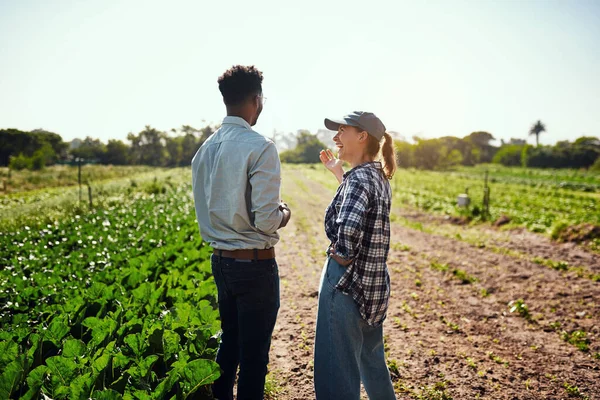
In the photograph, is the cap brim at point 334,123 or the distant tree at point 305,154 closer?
the cap brim at point 334,123

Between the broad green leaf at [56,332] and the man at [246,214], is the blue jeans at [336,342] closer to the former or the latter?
the man at [246,214]

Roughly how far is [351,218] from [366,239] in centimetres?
21

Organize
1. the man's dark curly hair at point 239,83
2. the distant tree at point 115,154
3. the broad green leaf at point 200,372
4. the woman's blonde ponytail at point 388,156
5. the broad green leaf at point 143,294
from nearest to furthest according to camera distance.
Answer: the broad green leaf at point 200,372, the man's dark curly hair at point 239,83, the woman's blonde ponytail at point 388,156, the broad green leaf at point 143,294, the distant tree at point 115,154

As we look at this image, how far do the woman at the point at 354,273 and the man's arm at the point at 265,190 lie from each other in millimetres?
315

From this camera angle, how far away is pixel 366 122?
202cm

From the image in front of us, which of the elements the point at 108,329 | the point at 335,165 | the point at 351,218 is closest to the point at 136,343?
the point at 108,329

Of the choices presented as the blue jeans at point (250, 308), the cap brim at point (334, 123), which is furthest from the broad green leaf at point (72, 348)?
the cap brim at point (334, 123)

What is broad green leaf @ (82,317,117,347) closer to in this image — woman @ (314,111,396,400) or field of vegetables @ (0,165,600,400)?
field of vegetables @ (0,165,600,400)

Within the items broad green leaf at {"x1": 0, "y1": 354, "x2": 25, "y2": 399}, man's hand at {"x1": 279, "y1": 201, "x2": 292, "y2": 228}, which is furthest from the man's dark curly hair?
broad green leaf at {"x1": 0, "y1": 354, "x2": 25, "y2": 399}

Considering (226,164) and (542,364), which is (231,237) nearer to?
Result: (226,164)

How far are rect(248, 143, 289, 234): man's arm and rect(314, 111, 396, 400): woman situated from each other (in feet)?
1.03

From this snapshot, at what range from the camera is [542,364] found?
12.3 ft

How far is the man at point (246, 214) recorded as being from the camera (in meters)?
2.00

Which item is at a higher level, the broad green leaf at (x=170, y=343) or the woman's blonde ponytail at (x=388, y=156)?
the woman's blonde ponytail at (x=388, y=156)
